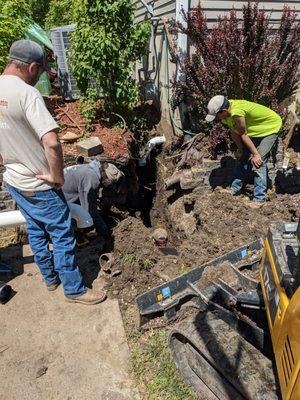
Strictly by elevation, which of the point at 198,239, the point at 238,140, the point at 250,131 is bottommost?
the point at 198,239

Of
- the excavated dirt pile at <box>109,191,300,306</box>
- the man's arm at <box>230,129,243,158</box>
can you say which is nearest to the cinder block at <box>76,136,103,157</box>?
the excavated dirt pile at <box>109,191,300,306</box>

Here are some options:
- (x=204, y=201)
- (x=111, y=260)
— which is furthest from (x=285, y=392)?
(x=204, y=201)

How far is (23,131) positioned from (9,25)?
490 cm

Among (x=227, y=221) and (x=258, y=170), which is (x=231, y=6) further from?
(x=227, y=221)

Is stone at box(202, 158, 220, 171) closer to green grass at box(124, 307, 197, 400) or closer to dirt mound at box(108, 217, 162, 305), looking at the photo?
dirt mound at box(108, 217, 162, 305)

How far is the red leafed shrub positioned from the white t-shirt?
3480mm

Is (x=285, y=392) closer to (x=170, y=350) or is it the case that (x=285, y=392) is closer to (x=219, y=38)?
(x=170, y=350)

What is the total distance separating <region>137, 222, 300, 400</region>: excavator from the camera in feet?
6.19

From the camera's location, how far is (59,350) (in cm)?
304

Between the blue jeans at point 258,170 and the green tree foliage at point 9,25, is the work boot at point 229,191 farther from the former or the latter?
the green tree foliage at point 9,25

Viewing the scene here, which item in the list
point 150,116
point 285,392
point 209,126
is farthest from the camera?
point 150,116

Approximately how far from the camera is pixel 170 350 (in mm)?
2865

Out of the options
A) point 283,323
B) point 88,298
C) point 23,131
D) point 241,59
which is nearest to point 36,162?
point 23,131

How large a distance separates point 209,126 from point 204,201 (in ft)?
6.21
